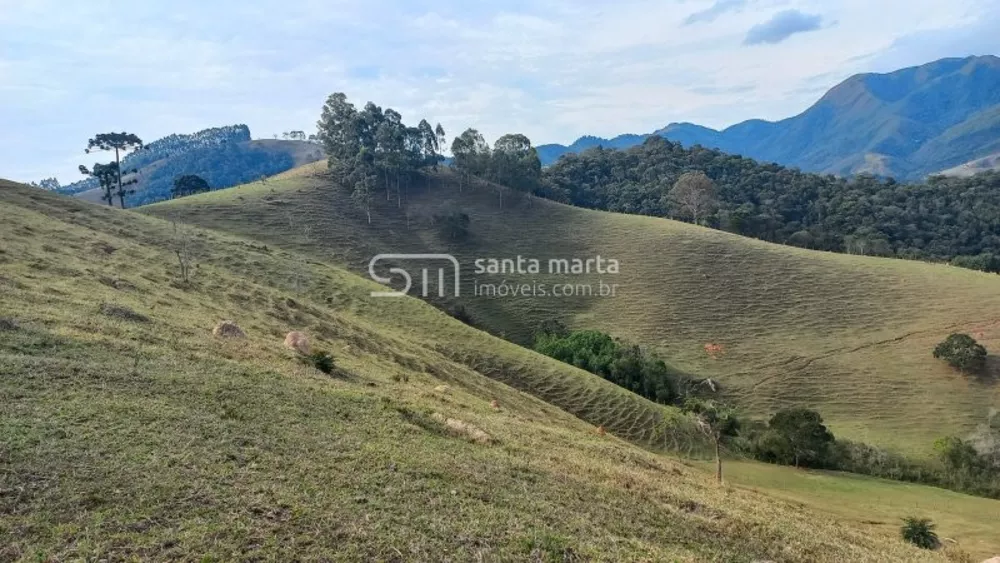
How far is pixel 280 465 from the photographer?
41.3ft

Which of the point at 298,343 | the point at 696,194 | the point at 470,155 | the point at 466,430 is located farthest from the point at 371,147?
the point at 466,430

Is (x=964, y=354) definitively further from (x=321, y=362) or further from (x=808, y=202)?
(x=808, y=202)

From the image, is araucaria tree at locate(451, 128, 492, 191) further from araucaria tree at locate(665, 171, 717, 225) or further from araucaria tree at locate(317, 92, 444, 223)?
araucaria tree at locate(665, 171, 717, 225)

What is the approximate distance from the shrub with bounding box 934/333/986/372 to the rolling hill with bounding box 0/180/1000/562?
2489 centimetres

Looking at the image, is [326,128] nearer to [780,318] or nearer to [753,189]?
[780,318]

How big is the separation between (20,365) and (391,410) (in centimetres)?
960

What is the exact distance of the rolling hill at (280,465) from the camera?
386 inches

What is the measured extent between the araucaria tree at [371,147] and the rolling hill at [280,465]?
64.5 metres

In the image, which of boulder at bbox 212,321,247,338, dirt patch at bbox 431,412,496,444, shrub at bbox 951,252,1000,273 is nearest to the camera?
dirt patch at bbox 431,412,496,444

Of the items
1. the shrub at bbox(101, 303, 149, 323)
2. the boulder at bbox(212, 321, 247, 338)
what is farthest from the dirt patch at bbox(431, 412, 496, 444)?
the shrub at bbox(101, 303, 149, 323)

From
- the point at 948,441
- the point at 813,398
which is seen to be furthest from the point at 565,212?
the point at 948,441

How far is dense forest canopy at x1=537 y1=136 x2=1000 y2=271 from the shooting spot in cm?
10356

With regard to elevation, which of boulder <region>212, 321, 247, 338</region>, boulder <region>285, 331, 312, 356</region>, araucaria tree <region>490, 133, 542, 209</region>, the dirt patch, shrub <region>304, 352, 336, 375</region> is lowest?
the dirt patch

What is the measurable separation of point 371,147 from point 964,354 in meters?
82.3
